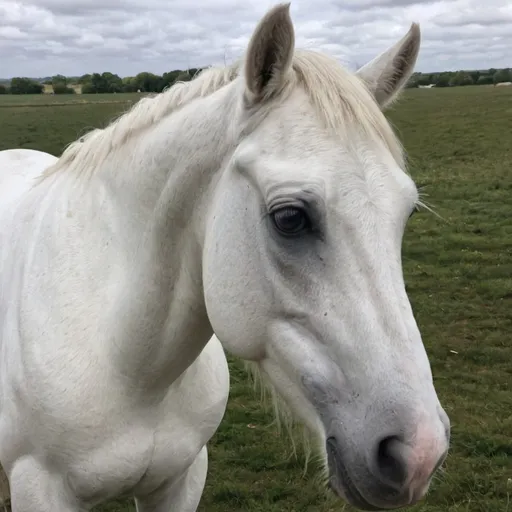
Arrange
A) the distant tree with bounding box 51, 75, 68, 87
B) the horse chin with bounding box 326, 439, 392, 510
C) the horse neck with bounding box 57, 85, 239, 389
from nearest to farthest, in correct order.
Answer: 1. the horse chin with bounding box 326, 439, 392, 510
2. the horse neck with bounding box 57, 85, 239, 389
3. the distant tree with bounding box 51, 75, 68, 87

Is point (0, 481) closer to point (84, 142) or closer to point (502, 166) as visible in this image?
point (84, 142)

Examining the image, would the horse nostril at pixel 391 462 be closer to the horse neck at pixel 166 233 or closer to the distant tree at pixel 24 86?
the horse neck at pixel 166 233

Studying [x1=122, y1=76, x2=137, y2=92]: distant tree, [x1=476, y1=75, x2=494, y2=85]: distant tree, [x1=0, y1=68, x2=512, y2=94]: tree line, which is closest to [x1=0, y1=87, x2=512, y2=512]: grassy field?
[x1=122, y1=76, x2=137, y2=92]: distant tree

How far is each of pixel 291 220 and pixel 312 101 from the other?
38 cm

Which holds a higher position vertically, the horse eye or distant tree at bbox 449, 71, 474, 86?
the horse eye

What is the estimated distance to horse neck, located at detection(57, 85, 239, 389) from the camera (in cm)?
190

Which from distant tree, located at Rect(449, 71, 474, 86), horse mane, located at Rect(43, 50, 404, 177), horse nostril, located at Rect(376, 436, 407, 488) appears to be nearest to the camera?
horse nostril, located at Rect(376, 436, 407, 488)

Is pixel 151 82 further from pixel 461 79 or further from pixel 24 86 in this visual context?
pixel 461 79

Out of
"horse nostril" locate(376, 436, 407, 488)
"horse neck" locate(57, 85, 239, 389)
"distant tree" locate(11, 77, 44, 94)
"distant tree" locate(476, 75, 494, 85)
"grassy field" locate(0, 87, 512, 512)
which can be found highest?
"horse neck" locate(57, 85, 239, 389)

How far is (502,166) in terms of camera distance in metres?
14.8

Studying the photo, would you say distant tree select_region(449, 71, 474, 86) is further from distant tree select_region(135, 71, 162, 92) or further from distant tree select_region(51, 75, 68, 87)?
distant tree select_region(135, 71, 162, 92)

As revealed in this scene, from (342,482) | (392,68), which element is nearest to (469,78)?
(392,68)

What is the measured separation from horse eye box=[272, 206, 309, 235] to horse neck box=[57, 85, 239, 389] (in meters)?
0.36

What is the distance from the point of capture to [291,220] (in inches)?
62.0
